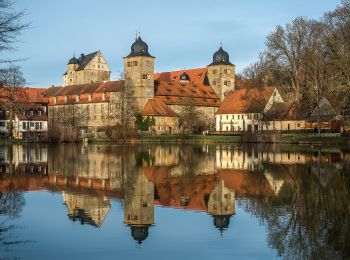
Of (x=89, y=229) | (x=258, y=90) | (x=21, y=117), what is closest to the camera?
(x=89, y=229)

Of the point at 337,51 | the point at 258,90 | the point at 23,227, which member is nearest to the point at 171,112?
the point at 258,90

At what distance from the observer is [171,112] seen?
86.4m

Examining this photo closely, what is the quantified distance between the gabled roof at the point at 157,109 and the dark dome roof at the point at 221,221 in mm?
70015

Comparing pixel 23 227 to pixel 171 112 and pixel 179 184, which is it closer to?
pixel 179 184

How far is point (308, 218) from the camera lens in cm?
1254

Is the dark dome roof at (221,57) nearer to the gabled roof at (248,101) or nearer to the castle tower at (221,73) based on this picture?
the castle tower at (221,73)

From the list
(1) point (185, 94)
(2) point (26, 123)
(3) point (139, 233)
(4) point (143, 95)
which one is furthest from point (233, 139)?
(3) point (139, 233)

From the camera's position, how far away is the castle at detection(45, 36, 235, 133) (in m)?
85.6

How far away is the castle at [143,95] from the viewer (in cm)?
8556

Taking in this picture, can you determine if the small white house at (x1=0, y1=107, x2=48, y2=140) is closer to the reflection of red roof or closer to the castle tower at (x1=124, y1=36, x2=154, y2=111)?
the reflection of red roof

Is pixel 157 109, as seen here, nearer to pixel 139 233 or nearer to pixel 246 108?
pixel 246 108

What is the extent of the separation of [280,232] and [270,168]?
15.7 m

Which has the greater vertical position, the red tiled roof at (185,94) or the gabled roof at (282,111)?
the red tiled roof at (185,94)

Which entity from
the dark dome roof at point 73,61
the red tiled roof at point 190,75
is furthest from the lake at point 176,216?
the dark dome roof at point 73,61
